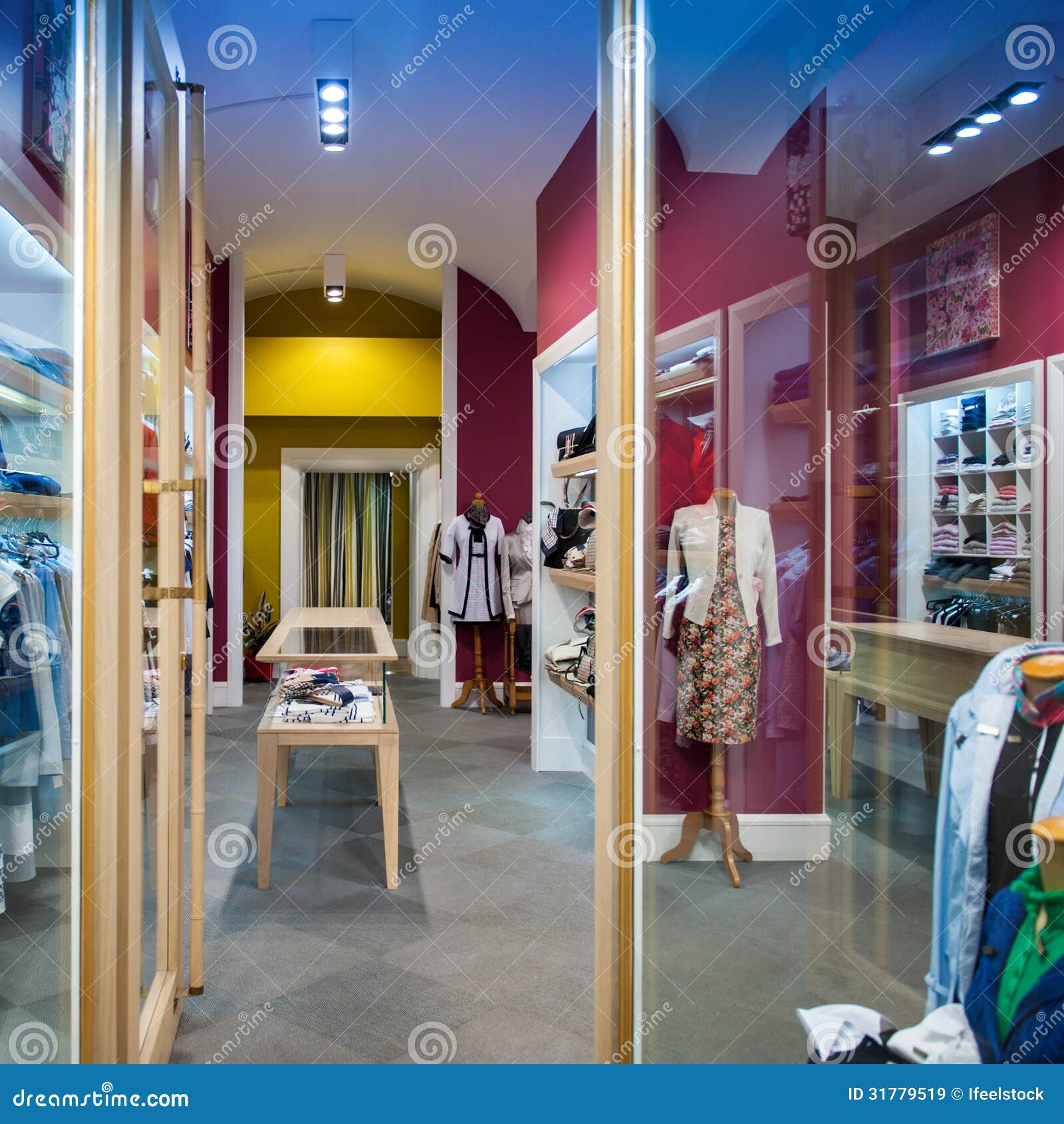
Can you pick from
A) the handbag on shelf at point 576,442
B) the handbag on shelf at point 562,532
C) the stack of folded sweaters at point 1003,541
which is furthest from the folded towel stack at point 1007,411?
the handbag on shelf at point 562,532

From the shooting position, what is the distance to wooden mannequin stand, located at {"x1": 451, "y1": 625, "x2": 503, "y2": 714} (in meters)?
6.50

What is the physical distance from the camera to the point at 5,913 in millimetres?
1298

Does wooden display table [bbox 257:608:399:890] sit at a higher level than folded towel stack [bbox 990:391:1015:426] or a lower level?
lower

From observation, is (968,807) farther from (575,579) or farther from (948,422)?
(575,579)

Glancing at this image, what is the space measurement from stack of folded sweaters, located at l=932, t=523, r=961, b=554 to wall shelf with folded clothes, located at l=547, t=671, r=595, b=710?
2.80 meters

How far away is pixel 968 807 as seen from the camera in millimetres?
1115

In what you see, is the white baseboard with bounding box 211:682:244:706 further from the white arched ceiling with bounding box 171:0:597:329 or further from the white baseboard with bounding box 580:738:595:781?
the white arched ceiling with bounding box 171:0:597:329

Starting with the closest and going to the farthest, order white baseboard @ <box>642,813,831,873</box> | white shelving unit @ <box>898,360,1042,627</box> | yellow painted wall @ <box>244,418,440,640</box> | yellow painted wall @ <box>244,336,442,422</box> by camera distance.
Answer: white shelving unit @ <box>898,360,1042,627</box> < white baseboard @ <box>642,813,831,873</box> < yellow painted wall @ <box>244,336,442,422</box> < yellow painted wall @ <box>244,418,440,640</box>

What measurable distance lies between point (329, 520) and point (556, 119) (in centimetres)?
573

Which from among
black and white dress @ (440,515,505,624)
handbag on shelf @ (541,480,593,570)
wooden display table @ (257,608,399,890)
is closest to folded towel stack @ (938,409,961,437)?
wooden display table @ (257,608,399,890)

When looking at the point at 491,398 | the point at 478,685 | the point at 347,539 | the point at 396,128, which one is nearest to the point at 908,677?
the point at 396,128

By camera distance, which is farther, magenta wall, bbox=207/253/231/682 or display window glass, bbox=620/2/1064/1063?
magenta wall, bbox=207/253/231/682

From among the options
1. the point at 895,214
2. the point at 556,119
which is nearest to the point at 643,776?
the point at 895,214
